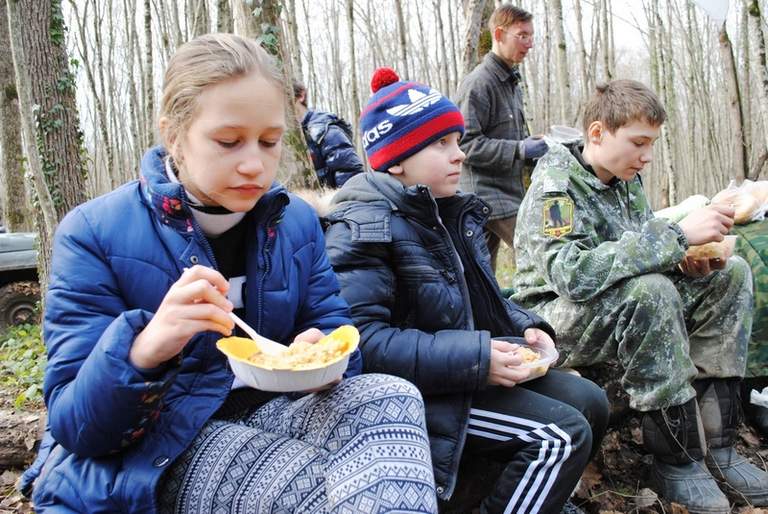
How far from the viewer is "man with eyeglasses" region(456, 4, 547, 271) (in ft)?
14.0

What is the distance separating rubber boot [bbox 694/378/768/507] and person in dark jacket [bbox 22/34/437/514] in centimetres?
161

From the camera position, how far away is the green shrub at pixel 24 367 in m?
3.71

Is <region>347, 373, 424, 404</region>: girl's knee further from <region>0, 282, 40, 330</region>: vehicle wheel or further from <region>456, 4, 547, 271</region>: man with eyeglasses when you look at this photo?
<region>0, 282, 40, 330</region>: vehicle wheel

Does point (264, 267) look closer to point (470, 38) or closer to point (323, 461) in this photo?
point (323, 461)

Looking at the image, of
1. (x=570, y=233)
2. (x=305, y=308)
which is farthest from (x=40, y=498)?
(x=570, y=233)

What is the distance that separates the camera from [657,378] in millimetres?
2271

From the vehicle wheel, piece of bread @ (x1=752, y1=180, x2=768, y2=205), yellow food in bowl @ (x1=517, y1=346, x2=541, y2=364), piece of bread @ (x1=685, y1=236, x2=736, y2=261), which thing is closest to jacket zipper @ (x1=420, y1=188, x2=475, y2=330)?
yellow food in bowl @ (x1=517, y1=346, x2=541, y2=364)

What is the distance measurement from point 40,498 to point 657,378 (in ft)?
6.33

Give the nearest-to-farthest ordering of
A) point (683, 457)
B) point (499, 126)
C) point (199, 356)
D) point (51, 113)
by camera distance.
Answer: point (199, 356) < point (683, 457) < point (499, 126) < point (51, 113)

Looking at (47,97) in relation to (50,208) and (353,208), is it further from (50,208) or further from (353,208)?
(353,208)

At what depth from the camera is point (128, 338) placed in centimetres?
123

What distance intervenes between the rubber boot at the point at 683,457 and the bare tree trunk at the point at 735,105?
431cm

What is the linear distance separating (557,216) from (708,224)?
0.53 m

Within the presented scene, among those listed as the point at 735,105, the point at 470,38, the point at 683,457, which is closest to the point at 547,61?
the point at 735,105
